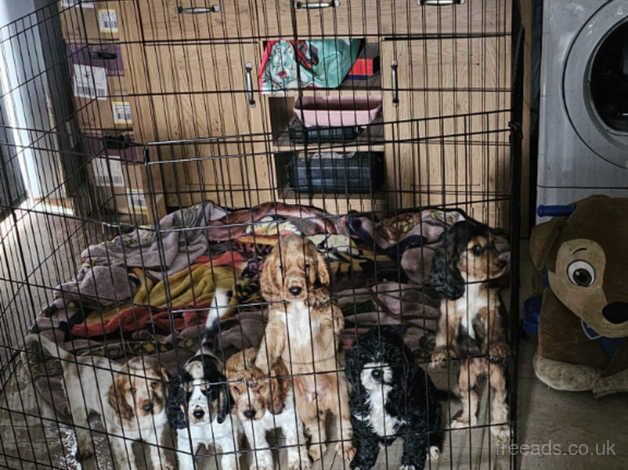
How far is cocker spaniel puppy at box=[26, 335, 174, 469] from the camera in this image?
192cm

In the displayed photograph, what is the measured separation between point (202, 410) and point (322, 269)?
376mm

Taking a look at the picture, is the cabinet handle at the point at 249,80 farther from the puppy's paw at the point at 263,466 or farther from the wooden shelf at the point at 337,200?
the puppy's paw at the point at 263,466

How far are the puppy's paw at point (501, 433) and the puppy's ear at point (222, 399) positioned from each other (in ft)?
1.96

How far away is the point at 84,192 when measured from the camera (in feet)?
10.8

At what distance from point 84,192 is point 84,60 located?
47cm

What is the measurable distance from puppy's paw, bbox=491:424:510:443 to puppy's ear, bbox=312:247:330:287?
526 mm

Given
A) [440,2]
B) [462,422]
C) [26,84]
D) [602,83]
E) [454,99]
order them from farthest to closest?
[26,84]
[454,99]
[440,2]
[602,83]
[462,422]

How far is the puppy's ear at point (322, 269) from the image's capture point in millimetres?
1852

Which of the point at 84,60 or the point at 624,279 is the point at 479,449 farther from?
the point at 84,60

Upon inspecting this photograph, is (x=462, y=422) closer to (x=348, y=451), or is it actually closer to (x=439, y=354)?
(x=439, y=354)

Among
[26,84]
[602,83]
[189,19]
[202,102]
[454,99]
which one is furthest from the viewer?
[26,84]

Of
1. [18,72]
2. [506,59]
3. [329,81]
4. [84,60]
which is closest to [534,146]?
[506,59]

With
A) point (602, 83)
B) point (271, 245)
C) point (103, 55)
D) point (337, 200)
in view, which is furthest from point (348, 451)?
point (103, 55)

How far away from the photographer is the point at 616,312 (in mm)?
2084
